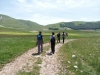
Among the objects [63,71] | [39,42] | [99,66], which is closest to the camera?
[63,71]

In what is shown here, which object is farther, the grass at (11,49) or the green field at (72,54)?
the grass at (11,49)

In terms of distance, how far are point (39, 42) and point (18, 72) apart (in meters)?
10.9

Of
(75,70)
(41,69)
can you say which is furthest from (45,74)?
(75,70)

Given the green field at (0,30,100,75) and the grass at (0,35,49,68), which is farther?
the grass at (0,35,49,68)

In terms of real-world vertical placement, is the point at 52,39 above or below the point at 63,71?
above

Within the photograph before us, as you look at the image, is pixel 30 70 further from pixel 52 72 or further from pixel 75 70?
pixel 75 70

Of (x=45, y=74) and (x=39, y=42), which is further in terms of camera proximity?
(x=39, y=42)

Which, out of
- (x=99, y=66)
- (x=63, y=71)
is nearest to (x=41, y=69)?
(x=63, y=71)

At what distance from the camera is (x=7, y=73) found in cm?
1384

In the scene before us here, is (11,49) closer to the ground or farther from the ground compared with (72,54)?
farther from the ground

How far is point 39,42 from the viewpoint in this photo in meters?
24.7

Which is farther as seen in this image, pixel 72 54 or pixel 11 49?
pixel 11 49

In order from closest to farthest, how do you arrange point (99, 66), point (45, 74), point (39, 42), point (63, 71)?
point (45, 74) < point (63, 71) < point (99, 66) < point (39, 42)

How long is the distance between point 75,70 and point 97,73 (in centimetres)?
176
